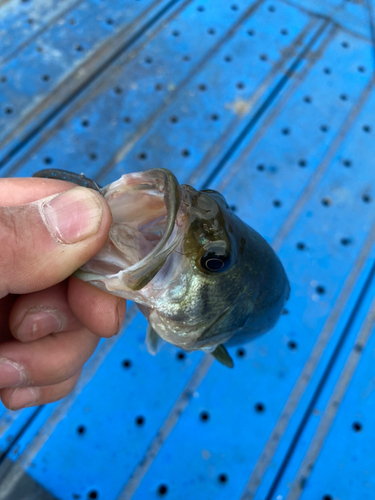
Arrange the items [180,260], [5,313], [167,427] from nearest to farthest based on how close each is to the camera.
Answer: [180,260] < [5,313] < [167,427]

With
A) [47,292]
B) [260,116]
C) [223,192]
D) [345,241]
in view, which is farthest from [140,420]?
[260,116]

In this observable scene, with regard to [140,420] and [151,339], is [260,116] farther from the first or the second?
[140,420]

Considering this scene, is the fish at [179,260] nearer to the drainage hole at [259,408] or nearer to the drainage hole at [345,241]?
the drainage hole at [259,408]

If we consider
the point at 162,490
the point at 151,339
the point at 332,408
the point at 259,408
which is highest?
the point at 151,339

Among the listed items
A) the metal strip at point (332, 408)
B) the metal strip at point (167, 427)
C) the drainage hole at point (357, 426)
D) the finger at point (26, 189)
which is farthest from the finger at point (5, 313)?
the drainage hole at point (357, 426)

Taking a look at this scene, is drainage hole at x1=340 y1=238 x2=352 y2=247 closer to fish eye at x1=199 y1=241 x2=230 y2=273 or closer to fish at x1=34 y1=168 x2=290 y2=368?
fish at x1=34 y1=168 x2=290 y2=368

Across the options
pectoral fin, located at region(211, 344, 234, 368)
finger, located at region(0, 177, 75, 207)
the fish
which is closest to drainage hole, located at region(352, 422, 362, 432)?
pectoral fin, located at region(211, 344, 234, 368)

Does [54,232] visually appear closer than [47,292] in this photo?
Yes

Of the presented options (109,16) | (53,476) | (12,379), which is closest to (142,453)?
(53,476)
